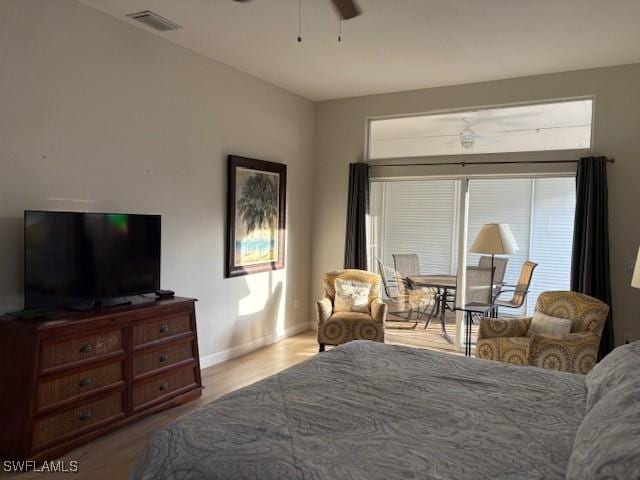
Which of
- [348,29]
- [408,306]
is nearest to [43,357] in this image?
[348,29]

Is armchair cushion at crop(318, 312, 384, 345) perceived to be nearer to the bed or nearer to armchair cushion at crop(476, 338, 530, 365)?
armchair cushion at crop(476, 338, 530, 365)

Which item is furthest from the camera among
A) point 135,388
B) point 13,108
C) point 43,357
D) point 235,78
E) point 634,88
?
point 235,78

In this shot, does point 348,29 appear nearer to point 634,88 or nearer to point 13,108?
point 13,108

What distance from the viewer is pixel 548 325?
13.2 ft

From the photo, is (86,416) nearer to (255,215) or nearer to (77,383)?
(77,383)

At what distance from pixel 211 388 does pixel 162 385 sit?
63 cm

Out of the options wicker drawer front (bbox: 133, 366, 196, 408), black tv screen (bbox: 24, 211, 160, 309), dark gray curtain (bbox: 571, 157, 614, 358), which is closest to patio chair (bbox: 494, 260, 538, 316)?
dark gray curtain (bbox: 571, 157, 614, 358)

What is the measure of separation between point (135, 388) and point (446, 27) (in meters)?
3.53

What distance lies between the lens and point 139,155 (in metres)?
4.02

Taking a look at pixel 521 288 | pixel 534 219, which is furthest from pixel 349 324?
pixel 534 219

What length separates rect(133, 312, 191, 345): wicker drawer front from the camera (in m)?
3.47

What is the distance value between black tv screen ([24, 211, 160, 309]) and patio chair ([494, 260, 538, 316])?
3.49 m

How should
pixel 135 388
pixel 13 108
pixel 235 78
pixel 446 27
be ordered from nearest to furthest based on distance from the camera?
pixel 13 108, pixel 135 388, pixel 446 27, pixel 235 78

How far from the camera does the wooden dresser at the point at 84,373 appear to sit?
2.84 metres
